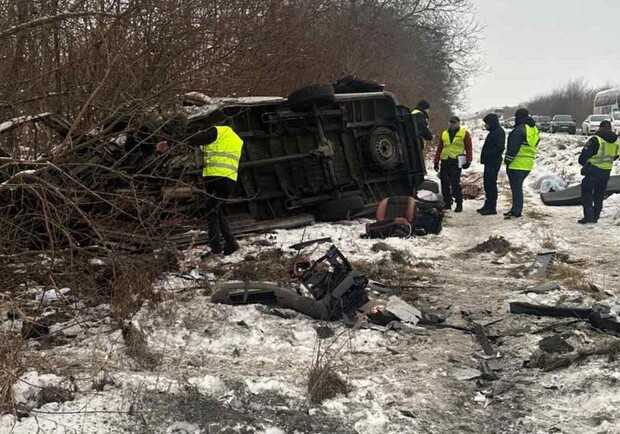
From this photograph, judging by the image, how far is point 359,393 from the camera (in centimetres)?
350

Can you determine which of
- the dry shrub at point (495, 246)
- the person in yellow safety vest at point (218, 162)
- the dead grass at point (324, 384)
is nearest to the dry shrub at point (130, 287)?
the person in yellow safety vest at point (218, 162)

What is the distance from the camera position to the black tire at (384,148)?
897 cm

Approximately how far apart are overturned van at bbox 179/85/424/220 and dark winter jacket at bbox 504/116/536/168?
58.3 inches

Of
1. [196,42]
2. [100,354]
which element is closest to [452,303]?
[100,354]

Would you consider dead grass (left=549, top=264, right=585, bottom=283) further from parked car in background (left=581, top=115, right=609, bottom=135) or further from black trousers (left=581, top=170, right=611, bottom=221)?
parked car in background (left=581, top=115, right=609, bottom=135)

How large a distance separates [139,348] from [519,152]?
A: 24.8 ft

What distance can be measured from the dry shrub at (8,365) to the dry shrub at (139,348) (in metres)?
0.67

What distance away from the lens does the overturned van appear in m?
8.01

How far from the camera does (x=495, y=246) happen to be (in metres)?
7.38

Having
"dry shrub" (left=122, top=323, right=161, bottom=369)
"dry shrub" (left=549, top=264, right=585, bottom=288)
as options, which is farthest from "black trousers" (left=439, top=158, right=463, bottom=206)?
"dry shrub" (left=122, top=323, right=161, bottom=369)

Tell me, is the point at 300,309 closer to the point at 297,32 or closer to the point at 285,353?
the point at 285,353

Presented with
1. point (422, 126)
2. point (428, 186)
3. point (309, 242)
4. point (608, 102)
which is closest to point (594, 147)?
point (428, 186)

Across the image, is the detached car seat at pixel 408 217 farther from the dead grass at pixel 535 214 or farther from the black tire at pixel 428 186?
the dead grass at pixel 535 214

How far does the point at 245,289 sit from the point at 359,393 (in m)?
1.72
